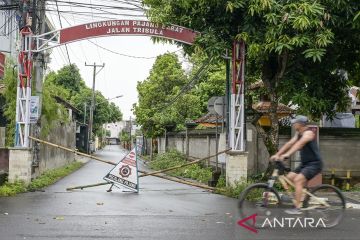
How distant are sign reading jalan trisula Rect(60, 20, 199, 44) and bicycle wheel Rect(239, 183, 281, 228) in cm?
835

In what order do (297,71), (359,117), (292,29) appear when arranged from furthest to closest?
(359,117) < (297,71) < (292,29)

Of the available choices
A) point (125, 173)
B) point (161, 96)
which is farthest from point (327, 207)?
point (161, 96)

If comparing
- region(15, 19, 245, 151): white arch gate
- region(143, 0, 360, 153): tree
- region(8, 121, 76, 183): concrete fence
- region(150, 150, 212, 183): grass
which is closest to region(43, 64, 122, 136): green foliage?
region(150, 150, 212, 183): grass

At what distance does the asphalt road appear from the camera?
8.20 m

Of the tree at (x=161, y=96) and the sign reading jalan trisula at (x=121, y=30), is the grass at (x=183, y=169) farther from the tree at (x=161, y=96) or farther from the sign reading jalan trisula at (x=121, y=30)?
the sign reading jalan trisula at (x=121, y=30)

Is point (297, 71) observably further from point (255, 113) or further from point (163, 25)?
point (163, 25)

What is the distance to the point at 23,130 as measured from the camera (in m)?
16.1

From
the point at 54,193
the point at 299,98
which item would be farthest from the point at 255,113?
the point at 54,193

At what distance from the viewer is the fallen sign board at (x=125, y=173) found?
49.3 ft

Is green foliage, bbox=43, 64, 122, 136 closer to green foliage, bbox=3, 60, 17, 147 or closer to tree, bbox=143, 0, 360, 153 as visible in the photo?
green foliage, bbox=3, 60, 17, 147

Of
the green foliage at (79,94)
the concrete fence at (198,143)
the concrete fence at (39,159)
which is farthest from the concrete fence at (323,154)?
the green foliage at (79,94)

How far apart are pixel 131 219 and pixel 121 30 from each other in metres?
8.07

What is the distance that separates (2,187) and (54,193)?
145 cm

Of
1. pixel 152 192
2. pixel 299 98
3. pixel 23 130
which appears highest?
pixel 299 98
